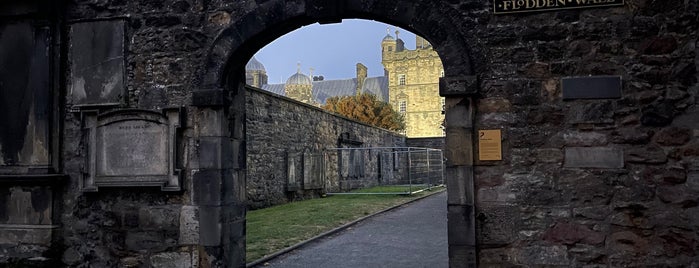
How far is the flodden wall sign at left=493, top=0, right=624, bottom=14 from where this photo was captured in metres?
5.18

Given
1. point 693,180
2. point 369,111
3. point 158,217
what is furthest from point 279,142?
point 369,111

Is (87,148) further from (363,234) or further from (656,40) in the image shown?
(656,40)

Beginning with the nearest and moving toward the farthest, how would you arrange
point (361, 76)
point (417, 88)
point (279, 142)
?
point (279, 142) → point (417, 88) → point (361, 76)

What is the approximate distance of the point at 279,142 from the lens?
49.5 ft

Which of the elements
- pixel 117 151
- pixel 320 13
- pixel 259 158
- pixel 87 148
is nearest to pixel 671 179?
pixel 320 13

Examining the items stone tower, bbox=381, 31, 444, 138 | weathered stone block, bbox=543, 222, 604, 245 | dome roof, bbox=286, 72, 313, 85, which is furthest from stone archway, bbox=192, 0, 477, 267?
dome roof, bbox=286, 72, 313, 85

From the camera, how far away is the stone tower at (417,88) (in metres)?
66.4

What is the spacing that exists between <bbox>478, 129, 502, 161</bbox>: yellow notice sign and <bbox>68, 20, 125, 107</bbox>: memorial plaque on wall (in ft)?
13.7

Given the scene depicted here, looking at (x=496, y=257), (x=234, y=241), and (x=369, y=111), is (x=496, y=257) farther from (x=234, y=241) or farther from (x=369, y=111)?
(x=369, y=111)

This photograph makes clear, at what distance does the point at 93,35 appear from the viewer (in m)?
6.45

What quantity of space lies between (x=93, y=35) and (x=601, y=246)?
6101 mm

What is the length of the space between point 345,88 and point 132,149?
6961cm

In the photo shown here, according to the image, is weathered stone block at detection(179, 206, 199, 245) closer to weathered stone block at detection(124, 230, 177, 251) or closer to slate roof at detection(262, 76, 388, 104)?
weathered stone block at detection(124, 230, 177, 251)

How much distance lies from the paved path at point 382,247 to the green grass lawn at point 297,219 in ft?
1.30
